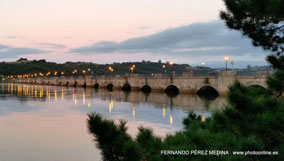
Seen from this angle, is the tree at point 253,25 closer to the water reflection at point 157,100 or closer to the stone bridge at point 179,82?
the stone bridge at point 179,82

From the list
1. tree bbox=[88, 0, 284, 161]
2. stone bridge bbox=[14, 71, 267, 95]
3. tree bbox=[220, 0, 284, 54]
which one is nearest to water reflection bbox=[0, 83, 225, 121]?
stone bridge bbox=[14, 71, 267, 95]

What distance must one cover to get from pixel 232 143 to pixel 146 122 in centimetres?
1668

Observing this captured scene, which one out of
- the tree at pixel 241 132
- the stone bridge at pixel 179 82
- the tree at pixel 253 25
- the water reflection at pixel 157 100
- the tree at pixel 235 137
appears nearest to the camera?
the tree at pixel 235 137

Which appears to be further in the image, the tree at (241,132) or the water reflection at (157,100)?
the water reflection at (157,100)

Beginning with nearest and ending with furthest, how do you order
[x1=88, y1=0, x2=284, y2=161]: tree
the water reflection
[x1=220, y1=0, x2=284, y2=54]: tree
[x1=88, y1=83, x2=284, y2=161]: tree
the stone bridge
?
1. [x1=88, y1=83, x2=284, y2=161]: tree
2. [x1=88, y1=0, x2=284, y2=161]: tree
3. [x1=220, y1=0, x2=284, y2=54]: tree
4. the water reflection
5. the stone bridge

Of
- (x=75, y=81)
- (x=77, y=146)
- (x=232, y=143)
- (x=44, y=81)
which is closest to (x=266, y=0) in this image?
(x=232, y=143)

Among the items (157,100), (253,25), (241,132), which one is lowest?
(157,100)

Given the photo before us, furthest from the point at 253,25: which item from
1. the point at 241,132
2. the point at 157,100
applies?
the point at 157,100

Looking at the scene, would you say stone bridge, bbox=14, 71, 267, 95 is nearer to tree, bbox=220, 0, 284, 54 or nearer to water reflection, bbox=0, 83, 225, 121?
water reflection, bbox=0, 83, 225, 121

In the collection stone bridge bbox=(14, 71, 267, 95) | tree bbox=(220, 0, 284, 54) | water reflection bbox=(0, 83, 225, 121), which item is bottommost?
water reflection bbox=(0, 83, 225, 121)

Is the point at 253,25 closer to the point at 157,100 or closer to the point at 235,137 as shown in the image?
the point at 235,137

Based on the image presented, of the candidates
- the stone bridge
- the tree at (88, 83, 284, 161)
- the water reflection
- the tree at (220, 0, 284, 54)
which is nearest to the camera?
the tree at (88, 83, 284, 161)

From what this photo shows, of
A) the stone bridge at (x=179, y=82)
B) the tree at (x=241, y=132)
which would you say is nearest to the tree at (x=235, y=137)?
the tree at (x=241, y=132)

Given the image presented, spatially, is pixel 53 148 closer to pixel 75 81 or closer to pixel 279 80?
pixel 279 80
